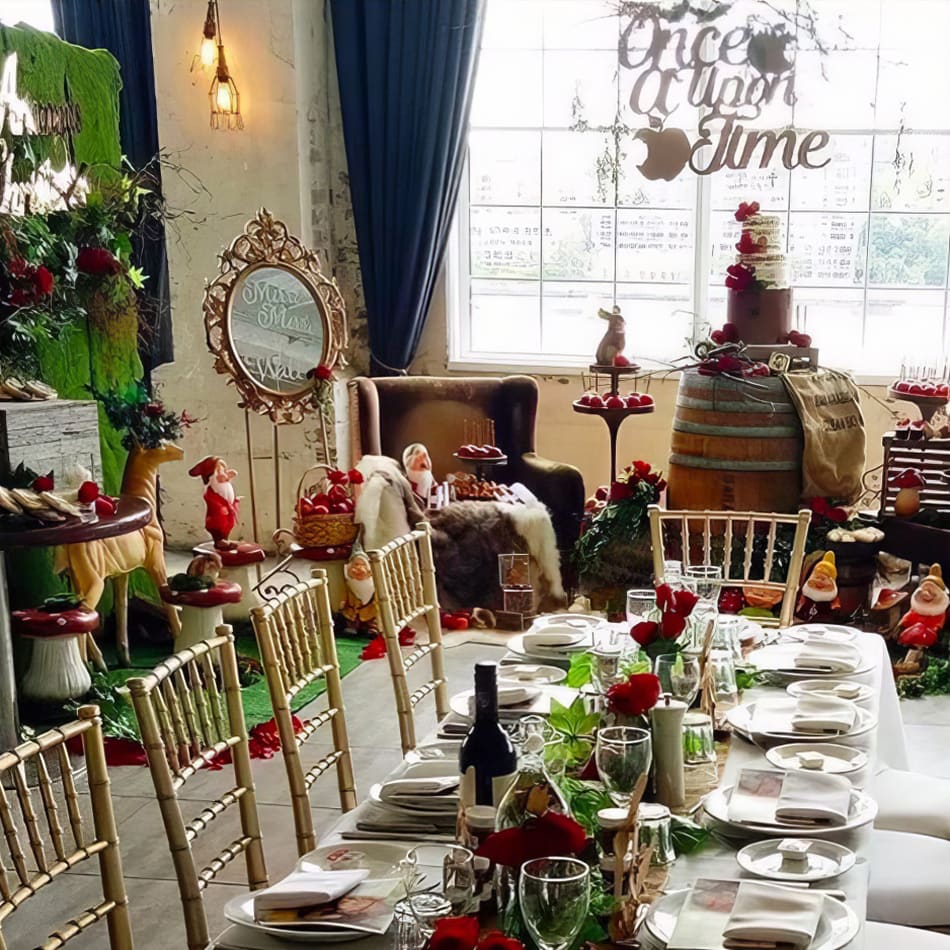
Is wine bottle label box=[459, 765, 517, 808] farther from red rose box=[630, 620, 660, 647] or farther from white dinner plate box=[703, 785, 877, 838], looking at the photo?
red rose box=[630, 620, 660, 647]

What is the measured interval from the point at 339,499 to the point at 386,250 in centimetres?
164

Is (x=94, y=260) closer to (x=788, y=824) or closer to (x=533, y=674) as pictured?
(x=533, y=674)

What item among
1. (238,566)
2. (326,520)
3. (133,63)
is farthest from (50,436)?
(133,63)

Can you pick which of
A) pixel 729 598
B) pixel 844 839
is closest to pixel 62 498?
pixel 729 598

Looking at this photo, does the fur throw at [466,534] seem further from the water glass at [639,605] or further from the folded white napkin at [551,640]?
the water glass at [639,605]

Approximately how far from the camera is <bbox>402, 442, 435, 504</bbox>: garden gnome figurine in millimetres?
5203

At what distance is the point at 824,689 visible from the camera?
2422 millimetres

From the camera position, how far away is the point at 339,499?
198 inches

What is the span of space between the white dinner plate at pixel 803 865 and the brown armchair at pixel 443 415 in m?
3.70

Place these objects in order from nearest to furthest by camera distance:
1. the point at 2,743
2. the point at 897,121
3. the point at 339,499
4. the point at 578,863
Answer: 1. the point at 578,863
2. the point at 2,743
3. the point at 339,499
4. the point at 897,121

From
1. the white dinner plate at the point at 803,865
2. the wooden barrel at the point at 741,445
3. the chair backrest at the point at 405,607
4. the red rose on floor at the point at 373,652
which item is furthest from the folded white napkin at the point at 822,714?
the red rose on floor at the point at 373,652

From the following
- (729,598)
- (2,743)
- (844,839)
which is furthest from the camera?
(729,598)

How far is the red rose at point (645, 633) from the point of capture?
213 centimetres

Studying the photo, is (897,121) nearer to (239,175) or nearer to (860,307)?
(860,307)
